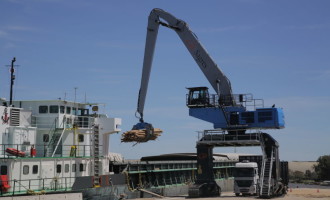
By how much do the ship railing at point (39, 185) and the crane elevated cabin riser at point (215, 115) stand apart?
844 centimetres

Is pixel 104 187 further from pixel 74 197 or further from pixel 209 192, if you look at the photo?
pixel 209 192

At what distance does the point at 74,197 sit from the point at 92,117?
23.7ft

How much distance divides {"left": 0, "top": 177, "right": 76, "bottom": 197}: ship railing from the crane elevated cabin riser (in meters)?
8.44

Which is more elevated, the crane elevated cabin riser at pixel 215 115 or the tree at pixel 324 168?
the crane elevated cabin riser at pixel 215 115

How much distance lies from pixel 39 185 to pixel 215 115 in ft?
50.4

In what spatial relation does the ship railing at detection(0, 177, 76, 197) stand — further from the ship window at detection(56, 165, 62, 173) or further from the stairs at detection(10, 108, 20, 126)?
the stairs at detection(10, 108, 20, 126)

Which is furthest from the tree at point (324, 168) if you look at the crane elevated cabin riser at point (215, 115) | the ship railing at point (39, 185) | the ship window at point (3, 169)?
the ship window at point (3, 169)

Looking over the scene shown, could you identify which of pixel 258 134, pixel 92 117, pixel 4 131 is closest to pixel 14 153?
pixel 4 131

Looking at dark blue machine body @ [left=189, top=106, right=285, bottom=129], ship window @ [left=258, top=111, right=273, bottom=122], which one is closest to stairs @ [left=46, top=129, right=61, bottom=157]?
dark blue machine body @ [left=189, top=106, right=285, bottom=129]

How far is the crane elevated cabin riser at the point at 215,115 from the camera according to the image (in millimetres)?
34125

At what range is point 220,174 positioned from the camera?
49438mm

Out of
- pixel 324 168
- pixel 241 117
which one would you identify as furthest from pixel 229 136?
pixel 324 168

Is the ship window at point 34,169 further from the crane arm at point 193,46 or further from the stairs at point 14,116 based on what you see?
the crane arm at point 193,46

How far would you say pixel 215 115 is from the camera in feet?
115
